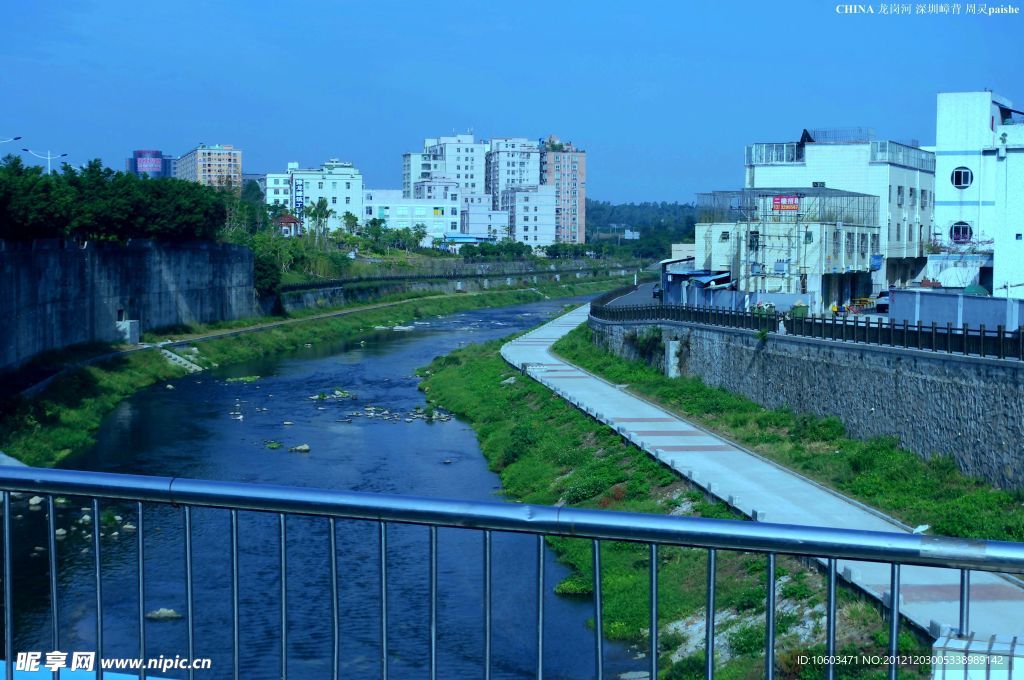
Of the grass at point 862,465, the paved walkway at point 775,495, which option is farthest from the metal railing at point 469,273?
the grass at point 862,465

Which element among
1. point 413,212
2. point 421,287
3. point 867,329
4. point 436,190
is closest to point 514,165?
point 436,190

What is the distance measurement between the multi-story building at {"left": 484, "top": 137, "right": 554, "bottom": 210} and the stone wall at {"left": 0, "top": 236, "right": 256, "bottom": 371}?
9614 cm

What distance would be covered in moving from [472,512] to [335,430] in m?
27.3

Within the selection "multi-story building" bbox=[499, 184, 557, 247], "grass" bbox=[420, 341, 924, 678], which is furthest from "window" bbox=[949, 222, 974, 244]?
"multi-story building" bbox=[499, 184, 557, 247]

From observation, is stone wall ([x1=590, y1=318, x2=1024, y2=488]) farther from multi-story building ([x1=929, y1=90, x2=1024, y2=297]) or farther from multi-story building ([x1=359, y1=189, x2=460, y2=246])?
multi-story building ([x1=359, y1=189, x2=460, y2=246])

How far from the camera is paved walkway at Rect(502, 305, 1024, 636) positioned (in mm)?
6312

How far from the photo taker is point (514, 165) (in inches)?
5886

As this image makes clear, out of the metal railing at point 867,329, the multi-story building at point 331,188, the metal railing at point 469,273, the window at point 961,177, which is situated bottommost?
the metal railing at point 867,329

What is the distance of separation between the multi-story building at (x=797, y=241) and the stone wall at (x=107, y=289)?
20.9 metres

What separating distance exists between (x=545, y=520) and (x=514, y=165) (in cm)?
14792

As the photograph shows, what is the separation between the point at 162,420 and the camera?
3173 cm

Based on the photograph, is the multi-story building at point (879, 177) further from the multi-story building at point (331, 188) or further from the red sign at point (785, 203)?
the multi-story building at point (331, 188)

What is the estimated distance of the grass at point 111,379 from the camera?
A: 2705 cm

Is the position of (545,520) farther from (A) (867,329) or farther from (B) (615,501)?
(A) (867,329)
